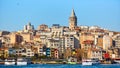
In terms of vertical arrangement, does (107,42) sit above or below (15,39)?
below

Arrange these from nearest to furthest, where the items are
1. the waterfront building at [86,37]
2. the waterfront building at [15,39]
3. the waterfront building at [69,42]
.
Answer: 1. the waterfront building at [69,42]
2. the waterfront building at [86,37]
3. the waterfront building at [15,39]

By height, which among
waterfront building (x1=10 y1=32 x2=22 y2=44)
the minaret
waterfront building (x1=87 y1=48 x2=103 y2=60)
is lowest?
waterfront building (x1=87 y1=48 x2=103 y2=60)

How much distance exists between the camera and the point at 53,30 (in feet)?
169

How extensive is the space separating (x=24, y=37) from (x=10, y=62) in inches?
788

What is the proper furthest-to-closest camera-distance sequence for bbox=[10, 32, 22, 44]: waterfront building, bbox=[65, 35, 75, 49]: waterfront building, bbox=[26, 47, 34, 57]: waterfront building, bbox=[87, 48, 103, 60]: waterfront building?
bbox=[10, 32, 22, 44]: waterfront building → bbox=[65, 35, 75, 49]: waterfront building → bbox=[26, 47, 34, 57]: waterfront building → bbox=[87, 48, 103, 60]: waterfront building

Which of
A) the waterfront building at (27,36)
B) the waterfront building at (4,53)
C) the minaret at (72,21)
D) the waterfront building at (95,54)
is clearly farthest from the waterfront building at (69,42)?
the minaret at (72,21)

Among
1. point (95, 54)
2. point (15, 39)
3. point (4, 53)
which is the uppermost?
point (15, 39)

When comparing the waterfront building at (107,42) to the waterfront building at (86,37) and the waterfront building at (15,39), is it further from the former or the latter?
the waterfront building at (15,39)

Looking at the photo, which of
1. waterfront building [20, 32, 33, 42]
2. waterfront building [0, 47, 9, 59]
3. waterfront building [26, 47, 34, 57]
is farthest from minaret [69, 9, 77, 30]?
waterfront building [0, 47, 9, 59]

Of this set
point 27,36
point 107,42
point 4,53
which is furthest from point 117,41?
point 4,53

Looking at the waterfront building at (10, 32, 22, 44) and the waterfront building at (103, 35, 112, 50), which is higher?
the waterfront building at (10, 32, 22, 44)

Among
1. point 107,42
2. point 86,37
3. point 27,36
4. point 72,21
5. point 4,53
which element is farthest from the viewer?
point 72,21

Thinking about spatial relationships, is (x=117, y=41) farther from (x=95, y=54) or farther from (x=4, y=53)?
(x=4, y=53)

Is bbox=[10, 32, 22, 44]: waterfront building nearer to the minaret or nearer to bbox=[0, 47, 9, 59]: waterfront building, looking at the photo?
the minaret
